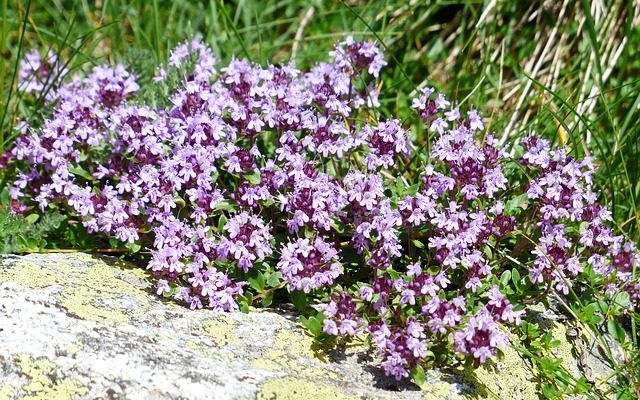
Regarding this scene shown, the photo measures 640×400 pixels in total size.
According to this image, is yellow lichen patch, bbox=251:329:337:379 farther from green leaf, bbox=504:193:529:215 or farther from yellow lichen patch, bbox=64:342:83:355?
green leaf, bbox=504:193:529:215

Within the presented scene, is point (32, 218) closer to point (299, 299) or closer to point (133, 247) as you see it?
point (133, 247)

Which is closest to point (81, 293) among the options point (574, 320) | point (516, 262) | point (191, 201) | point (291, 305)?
point (191, 201)

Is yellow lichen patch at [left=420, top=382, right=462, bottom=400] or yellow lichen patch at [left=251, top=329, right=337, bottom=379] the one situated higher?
yellow lichen patch at [left=251, top=329, right=337, bottom=379]

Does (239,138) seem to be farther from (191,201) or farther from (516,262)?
(516,262)

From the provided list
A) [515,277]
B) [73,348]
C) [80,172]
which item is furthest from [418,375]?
[80,172]

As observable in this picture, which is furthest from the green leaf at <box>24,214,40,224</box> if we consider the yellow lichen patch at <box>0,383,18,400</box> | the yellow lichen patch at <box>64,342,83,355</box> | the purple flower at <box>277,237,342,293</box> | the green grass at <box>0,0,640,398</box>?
the purple flower at <box>277,237,342,293</box>

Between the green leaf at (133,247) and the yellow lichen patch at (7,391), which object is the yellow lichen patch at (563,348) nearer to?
the green leaf at (133,247)
